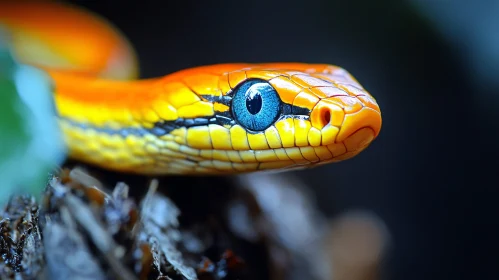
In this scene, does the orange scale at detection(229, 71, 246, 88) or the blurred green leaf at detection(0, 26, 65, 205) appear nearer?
the blurred green leaf at detection(0, 26, 65, 205)

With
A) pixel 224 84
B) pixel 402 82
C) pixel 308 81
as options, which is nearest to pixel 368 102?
pixel 308 81

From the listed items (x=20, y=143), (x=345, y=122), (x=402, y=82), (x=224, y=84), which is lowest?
(x=20, y=143)

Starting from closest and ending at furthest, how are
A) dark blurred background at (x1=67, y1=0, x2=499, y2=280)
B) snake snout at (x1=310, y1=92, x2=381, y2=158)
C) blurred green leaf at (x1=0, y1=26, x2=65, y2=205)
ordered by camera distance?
blurred green leaf at (x1=0, y1=26, x2=65, y2=205)
snake snout at (x1=310, y1=92, x2=381, y2=158)
dark blurred background at (x1=67, y1=0, x2=499, y2=280)

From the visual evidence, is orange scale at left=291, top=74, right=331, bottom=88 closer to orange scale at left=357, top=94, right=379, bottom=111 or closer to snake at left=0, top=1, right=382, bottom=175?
snake at left=0, top=1, right=382, bottom=175

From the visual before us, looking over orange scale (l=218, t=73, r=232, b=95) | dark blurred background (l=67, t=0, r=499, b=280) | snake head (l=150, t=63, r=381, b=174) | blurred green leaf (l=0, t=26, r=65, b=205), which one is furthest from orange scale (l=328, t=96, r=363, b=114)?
dark blurred background (l=67, t=0, r=499, b=280)

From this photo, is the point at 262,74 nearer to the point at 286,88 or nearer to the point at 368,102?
the point at 286,88

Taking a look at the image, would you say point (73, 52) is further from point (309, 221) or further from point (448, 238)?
point (448, 238)
